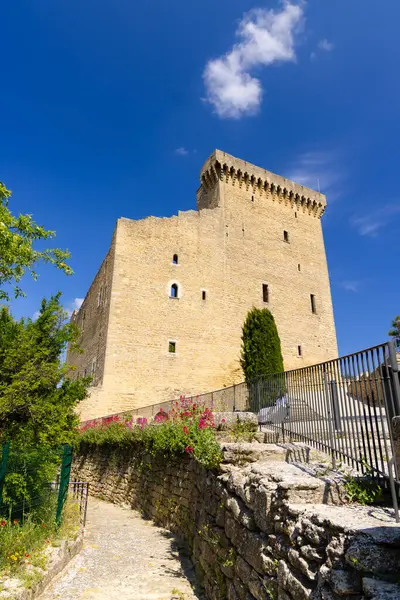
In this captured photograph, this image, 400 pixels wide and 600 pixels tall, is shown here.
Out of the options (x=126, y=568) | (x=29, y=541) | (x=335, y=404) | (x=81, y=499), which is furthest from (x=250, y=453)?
(x=81, y=499)

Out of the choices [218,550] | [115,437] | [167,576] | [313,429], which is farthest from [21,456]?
[115,437]

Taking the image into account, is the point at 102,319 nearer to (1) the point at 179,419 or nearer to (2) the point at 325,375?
(1) the point at 179,419

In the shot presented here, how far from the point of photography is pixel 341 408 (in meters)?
4.77

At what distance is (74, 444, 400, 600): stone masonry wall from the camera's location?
2.38 meters

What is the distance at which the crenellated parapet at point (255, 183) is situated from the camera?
2403 centimetres

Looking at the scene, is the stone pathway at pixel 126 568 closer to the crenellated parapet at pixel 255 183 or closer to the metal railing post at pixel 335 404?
the metal railing post at pixel 335 404

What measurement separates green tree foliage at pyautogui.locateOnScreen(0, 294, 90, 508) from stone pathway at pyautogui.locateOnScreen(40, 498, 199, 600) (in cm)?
168

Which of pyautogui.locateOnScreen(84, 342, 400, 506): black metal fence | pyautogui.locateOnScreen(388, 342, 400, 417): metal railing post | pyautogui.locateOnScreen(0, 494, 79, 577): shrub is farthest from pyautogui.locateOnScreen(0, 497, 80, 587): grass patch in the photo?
pyautogui.locateOnScreen(388, 342, 400, 417): metal railing post

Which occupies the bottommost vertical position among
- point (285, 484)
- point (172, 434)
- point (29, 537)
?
point (29, 537)

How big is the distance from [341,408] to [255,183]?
22413mm

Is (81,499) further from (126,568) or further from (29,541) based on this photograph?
(29,541)

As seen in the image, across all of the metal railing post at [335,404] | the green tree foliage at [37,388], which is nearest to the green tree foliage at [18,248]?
the green tree foliage at [37,388]

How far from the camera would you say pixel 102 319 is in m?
20.0

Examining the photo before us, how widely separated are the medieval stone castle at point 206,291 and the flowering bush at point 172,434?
4695 millimetres
